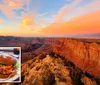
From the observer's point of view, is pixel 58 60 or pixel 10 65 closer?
pixel 10 65

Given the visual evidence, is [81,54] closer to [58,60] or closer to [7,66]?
[58,60]

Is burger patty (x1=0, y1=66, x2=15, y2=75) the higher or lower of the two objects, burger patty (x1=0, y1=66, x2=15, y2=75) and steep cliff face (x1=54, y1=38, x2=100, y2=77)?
the lower

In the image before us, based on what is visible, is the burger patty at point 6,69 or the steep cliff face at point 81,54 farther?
the steep cliff face at point 81,54

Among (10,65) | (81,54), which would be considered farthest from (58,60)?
(10,65)

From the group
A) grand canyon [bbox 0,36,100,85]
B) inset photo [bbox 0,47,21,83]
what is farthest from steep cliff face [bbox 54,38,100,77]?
inset photo [bbox 0,47,21,83]

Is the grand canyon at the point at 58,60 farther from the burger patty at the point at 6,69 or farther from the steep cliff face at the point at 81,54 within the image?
the burger patty at the point at 6,69

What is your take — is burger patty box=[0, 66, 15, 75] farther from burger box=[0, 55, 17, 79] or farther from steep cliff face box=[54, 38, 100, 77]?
steep cliff face box=[54, 38, 100, 77]

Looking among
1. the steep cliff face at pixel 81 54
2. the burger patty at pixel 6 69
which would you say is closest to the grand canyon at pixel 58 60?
the steep cliff face at pixel 81 54

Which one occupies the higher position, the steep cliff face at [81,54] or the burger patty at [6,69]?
the steep cliff face at [81,54]
